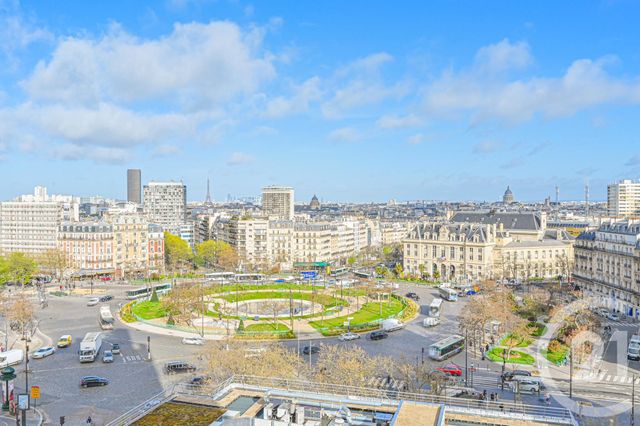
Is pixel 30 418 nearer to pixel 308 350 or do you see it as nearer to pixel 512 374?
pixel 308 350

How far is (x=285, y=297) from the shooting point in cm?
8594

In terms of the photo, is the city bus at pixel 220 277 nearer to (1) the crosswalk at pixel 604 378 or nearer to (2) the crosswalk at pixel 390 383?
(2) the crosswalk at pixel 390 383

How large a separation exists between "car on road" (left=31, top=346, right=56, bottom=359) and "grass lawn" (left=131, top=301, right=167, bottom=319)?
17625 mm

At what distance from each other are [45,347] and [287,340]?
23529mm

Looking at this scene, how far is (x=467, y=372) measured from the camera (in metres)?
47.7

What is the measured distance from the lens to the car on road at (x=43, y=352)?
52.4 meters

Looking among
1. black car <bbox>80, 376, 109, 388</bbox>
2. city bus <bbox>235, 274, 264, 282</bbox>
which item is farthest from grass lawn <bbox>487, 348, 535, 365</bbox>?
city bus <bbox>235, 274, 264, 282</bbox>

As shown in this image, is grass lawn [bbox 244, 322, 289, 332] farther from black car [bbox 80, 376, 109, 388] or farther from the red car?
A: the red car

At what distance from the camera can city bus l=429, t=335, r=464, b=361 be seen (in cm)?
5206

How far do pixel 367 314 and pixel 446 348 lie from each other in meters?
21.7

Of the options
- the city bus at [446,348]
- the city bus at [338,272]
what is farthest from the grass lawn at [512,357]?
the city bus at [338,272]

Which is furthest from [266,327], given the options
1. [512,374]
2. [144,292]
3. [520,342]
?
[144,292]

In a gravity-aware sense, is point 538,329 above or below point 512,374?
below

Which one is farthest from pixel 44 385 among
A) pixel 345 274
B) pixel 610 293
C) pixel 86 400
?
pixel 345 274
